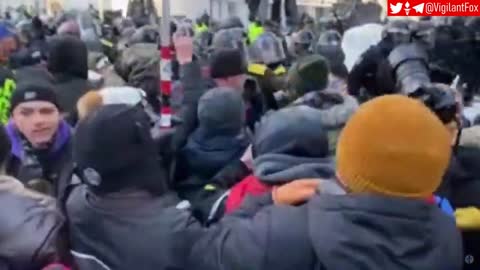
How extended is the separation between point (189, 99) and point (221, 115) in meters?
1.12

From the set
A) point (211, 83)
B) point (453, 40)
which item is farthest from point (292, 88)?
point (453, 40)

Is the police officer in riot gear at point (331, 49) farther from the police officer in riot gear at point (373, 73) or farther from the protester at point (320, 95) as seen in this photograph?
the protester at point (320, 95)

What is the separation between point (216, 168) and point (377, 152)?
2.15 meters

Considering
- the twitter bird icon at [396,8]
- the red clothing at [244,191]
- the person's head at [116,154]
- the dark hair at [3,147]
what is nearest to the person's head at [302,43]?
the twitter bird icon at [396,8]

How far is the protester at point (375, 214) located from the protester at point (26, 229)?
0.57 meters

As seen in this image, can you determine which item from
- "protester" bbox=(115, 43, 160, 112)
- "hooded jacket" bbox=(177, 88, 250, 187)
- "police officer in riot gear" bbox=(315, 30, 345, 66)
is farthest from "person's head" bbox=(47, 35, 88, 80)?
"police officer in riot gear" bbox=(315, 30, 345, 66)

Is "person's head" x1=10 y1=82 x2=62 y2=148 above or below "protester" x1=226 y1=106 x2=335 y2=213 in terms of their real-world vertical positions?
below

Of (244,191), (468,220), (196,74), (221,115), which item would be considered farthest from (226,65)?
(468,220)

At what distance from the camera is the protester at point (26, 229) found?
2648mm

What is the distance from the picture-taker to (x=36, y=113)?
432 centimetres

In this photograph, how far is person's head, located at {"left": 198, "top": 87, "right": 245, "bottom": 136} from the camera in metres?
4.53

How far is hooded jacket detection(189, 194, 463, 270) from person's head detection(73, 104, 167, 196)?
15.9 inches

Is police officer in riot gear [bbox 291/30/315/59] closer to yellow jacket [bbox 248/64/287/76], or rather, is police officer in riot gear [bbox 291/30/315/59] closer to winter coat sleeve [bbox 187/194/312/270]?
yellow jacket [bbox 248/64/287/76]

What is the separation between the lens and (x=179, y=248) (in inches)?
108
